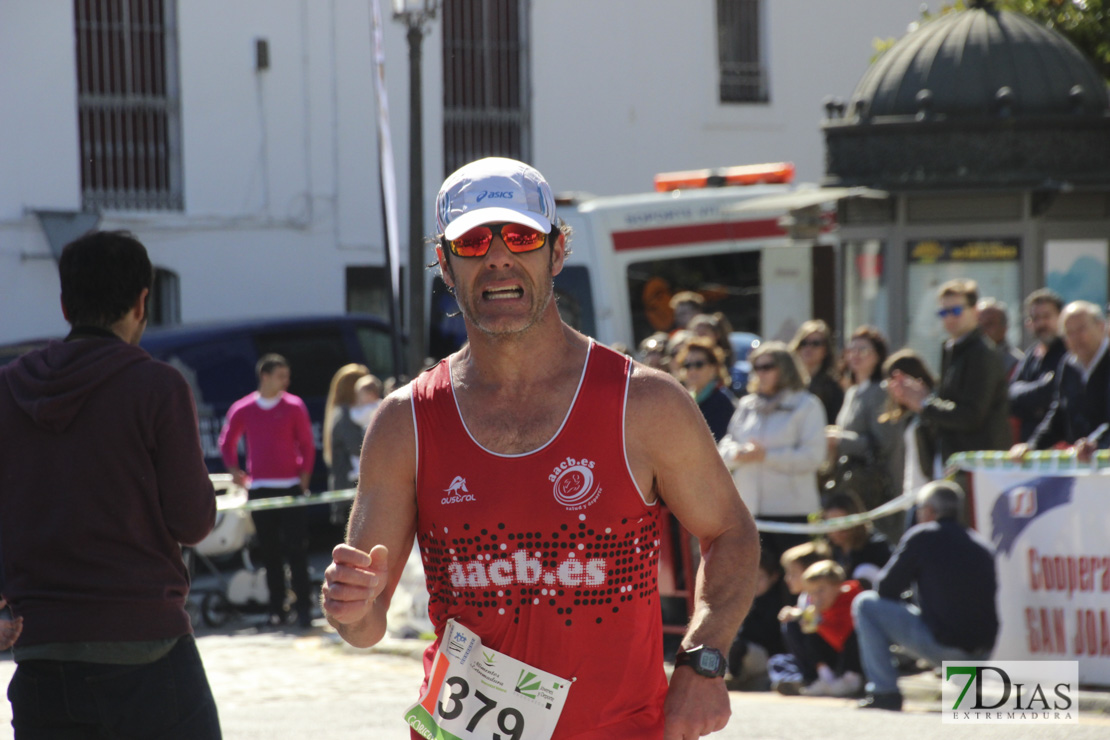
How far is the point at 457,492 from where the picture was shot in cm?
297

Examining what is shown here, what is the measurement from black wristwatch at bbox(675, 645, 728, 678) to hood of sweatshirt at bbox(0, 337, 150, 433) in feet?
5.11

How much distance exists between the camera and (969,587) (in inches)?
277

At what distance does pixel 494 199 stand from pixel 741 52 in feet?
71.7

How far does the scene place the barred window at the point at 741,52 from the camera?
24000mm

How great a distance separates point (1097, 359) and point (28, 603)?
6.01 metres

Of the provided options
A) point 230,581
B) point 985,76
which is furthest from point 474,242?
point 985,76

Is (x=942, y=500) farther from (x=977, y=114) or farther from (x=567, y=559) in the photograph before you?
(x=977, y=114)

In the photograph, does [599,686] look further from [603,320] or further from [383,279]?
[383,279]

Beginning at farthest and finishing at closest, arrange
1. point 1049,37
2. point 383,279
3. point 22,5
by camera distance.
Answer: point 383,279 < point 22,5 < point 1049,37

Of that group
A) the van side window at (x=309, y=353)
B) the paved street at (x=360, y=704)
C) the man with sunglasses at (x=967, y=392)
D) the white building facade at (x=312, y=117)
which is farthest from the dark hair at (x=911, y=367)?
the white building facade at (x=312, y=117)

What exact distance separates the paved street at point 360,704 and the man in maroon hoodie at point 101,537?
10.4 feet

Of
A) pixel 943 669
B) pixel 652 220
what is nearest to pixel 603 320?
pixel 652 220

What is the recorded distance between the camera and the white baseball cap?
9.81 ft

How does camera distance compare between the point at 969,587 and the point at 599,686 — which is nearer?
the point at 599,686
